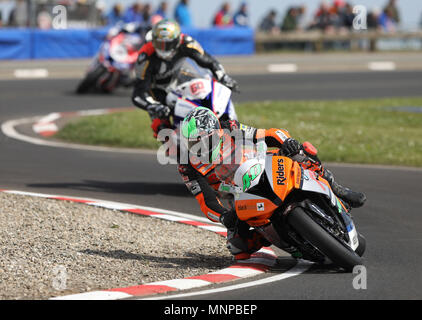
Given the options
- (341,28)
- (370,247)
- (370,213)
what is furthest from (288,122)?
(341,28)

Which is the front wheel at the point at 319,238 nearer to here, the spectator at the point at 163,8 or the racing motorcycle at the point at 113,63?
the racing motorcycle at the point at 113,63

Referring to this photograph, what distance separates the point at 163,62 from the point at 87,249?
423 cm

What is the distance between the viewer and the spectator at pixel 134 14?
2652 cm

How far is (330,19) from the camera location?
3178cm

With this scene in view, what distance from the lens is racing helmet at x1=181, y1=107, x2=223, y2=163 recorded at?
23.7 feet

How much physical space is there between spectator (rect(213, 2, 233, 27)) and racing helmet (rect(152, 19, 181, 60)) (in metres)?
17.9

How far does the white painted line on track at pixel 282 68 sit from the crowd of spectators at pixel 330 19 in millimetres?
2982

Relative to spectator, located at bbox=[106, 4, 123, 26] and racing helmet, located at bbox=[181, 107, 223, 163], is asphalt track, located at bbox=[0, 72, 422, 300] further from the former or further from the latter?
spectator, located at bbox=[106, 4, 123, 26]

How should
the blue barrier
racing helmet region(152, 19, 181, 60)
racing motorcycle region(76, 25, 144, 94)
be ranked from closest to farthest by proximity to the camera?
racing helmet region(152, 19, 181, 60), racing motorcycle region(76, 25, 144, 94), the blue barrier

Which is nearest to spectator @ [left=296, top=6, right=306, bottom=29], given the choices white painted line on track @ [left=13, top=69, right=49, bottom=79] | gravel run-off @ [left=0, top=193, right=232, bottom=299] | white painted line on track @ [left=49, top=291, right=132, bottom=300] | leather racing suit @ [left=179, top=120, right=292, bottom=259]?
white painted line on track @ [left=13, top=69, right=49, bottom=79]

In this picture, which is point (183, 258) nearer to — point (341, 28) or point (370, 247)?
point (370, 247)

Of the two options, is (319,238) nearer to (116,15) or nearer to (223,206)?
(223,206)

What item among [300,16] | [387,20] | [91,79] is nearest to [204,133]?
[91,79]

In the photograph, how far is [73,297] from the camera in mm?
6137
